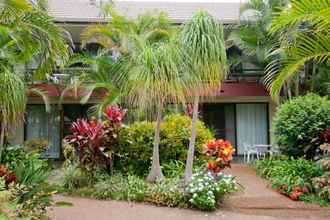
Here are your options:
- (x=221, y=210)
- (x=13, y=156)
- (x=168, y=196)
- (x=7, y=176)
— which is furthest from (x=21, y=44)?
(x=221, y=210)

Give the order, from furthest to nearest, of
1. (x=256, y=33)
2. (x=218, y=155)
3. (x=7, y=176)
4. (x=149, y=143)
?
(x=256, y=33), (x=149, y=143), (x=218, y=155), (x=7, y=176)

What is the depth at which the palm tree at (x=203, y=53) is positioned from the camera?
9.41 m

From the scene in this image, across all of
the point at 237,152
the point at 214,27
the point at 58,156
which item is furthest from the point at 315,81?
the point at 58,156

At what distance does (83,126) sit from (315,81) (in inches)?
382

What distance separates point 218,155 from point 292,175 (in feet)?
6.89

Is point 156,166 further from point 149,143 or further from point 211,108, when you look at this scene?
point 211,108

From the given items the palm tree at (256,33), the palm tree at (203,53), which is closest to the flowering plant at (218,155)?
the palm tree at (203,53)

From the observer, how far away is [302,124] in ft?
39.9

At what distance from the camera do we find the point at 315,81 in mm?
16344

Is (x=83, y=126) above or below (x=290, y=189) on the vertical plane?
above

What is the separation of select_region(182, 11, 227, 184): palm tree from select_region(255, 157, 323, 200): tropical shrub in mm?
2582

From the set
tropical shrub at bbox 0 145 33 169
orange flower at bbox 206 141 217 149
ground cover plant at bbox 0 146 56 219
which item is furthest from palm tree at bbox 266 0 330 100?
tropical shrub at bbox 0 145 33 169

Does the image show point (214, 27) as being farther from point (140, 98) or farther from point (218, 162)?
point (218, 162)

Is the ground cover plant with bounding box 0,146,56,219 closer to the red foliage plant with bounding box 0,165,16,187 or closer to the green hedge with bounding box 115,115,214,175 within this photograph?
the red foliage plant with bounding box 0,165,16,187
